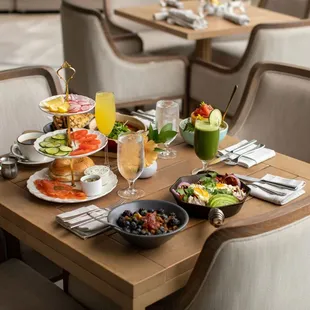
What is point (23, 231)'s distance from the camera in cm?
194

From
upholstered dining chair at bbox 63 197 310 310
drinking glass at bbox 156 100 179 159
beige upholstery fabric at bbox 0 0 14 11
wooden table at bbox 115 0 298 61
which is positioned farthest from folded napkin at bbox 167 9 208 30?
beige upholstery fabric at bbox 0 0 14 11

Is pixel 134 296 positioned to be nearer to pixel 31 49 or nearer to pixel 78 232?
pixel 78 232

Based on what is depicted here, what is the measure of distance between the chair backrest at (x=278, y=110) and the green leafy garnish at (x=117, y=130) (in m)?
0.59

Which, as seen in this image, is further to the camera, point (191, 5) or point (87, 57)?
point (191, 5)

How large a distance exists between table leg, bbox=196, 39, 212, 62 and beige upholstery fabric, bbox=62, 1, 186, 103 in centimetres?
41

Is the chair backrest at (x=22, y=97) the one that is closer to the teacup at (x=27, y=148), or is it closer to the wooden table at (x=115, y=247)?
the teacup at (x=27, y=148)

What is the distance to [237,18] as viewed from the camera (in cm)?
445

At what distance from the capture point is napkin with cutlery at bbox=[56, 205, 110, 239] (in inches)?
72.2

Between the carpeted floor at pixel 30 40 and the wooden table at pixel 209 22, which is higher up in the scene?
the wooden table at pixel 209 22

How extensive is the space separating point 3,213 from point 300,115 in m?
1.30

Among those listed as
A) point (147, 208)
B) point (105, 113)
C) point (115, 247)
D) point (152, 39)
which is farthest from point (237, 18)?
point (115, 247)

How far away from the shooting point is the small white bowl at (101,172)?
6.86 feet

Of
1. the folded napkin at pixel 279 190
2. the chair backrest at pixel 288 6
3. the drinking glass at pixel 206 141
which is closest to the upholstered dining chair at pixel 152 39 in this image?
the chair backrest at pixel 288 6

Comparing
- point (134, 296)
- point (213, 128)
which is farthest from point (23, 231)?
point (213, 128)
